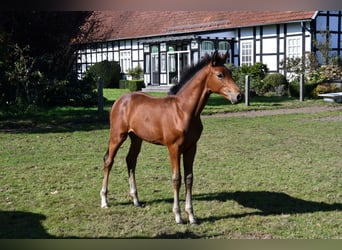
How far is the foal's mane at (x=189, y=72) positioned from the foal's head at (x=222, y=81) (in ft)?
0.38

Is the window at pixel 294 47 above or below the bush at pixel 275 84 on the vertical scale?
above

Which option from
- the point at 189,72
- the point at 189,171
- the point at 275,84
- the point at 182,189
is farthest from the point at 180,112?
the point at 275,84

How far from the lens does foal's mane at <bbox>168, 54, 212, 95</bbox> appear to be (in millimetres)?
3874

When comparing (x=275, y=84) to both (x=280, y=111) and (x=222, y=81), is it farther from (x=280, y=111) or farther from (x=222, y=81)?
(x=222, y=81)

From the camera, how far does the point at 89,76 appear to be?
16.9 metres

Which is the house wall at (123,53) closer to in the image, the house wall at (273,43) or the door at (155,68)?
the door at (155,68)

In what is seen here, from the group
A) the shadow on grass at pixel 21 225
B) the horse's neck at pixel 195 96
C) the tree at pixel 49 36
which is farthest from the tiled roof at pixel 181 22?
the horse's neck at pixel 195 96

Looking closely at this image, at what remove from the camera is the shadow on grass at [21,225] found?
12.9ft

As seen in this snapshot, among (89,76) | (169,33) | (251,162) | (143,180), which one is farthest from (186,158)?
(169,33)

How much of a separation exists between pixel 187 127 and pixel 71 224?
1.52m

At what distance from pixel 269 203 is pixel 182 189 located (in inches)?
50.0

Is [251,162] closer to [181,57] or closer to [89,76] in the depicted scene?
[89,76]

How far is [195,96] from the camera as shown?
3959 millimetres

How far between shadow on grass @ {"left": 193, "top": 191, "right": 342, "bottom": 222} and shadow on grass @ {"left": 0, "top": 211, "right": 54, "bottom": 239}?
1616mm
